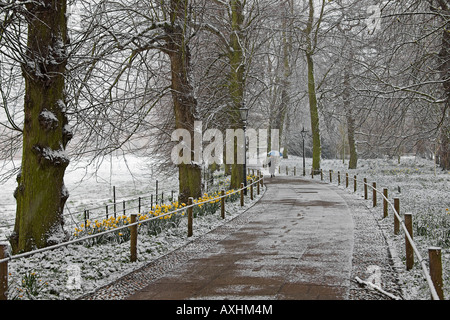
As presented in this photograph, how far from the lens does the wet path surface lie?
20.6 ft

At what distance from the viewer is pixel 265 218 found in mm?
13781

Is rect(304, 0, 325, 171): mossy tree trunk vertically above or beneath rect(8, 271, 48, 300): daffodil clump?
above

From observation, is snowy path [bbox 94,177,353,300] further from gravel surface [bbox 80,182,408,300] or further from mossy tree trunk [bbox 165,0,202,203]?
mossy tree trunk [bbox 165,0,202,203]

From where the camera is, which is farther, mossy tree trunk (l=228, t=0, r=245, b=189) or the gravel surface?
mossy tree trunk (l=228, t=0, r=245, b=189)

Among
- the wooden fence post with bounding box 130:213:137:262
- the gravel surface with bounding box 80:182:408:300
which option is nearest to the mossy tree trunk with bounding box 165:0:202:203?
the gravel surface with bounding box 80:182:408:300

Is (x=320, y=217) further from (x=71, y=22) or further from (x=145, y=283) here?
(x=71, y=22)

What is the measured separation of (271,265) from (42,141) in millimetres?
4888

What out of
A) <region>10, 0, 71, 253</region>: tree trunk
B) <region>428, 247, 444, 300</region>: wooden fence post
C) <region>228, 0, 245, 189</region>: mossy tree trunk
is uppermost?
<region>228, 0, 245, 189</region>: mossy tree trunk

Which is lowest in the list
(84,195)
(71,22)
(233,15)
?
(84,195)

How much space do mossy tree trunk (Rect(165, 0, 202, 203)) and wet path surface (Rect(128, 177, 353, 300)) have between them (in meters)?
3.23

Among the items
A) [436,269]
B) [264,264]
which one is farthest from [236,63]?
[436,269]

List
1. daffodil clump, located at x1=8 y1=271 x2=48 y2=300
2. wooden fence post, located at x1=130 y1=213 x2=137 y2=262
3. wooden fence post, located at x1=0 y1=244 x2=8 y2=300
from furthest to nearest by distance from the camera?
wooden fence post, located at x1=130 y1=213 x2=137 y2=262, daffodil clump, located at x1=8 y1=271 x2=48 y2=300, wooden fence post, located at x1=0 y1=244 x2=8 y2=300

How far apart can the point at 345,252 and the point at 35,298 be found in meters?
5.68
